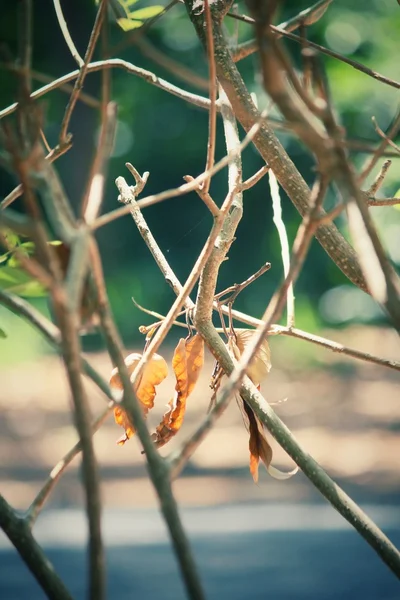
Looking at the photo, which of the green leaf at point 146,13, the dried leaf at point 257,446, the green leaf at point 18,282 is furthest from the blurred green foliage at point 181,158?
the green leaf at point 18,282

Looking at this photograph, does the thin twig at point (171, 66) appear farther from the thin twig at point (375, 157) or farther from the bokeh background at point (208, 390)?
the bokeh background at point (208, 390)

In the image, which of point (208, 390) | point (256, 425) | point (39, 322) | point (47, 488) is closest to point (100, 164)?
point (39, 322)

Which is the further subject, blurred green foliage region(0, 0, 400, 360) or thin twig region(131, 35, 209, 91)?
blurred green foliage region(0, 0, 400, 360)

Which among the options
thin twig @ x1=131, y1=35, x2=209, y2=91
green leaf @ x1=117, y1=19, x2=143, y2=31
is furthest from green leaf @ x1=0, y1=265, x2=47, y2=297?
green leaf @ x1=117, y1=19, x2=143, y2=31

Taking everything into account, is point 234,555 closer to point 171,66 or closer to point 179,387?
point 179,387

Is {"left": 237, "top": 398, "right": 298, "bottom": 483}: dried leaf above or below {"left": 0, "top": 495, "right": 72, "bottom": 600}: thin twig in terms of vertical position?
above

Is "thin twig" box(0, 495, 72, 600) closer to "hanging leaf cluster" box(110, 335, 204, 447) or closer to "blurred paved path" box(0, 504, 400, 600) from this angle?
"hanging leaf cluster" box(110, 335, 204, 447)

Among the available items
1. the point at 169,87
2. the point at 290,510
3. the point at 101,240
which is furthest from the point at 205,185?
the point at 101,240
